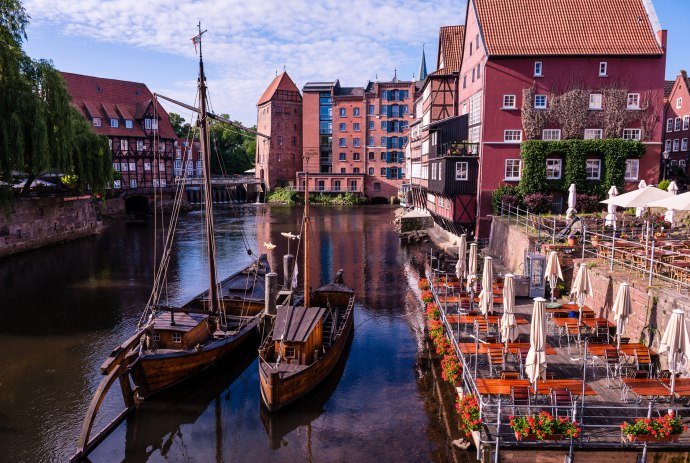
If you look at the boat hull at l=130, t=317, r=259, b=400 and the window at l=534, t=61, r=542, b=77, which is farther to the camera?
A: the window at l=534, t=61, r=542, b=77

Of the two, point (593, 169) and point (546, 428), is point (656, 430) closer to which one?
point (546, 428)

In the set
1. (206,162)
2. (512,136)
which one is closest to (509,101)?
(512,136)

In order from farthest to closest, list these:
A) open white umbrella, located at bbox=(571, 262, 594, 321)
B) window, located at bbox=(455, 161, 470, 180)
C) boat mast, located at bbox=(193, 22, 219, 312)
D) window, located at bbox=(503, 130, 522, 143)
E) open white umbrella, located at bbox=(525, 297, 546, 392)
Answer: window, located at bbox=(455, 161, 470, 180)
window, located at bbox=(503, 130, 522, 143)
boat mast, located at bbox=(193, 22, 219, 312)
open white umbrella, located at bbox=(571, 262, 594, 321)
open white umbrella, located at bbox=(525, 297, 546, 392)

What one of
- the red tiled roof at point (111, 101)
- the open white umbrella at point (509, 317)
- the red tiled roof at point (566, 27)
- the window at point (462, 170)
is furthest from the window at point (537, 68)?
the red tiled roof at point (111, 101)

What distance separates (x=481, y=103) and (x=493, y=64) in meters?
2.54

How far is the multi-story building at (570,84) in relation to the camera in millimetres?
34188

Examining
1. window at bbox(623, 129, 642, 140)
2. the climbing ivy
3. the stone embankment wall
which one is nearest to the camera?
the climbing ivy

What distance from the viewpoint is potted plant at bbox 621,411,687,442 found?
34.6 ft

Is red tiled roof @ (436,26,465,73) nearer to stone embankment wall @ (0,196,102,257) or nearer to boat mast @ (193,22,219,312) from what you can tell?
boat mast @ (193,22,219,312)

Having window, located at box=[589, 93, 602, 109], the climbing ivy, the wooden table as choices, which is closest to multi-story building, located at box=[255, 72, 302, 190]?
the climbing ivy

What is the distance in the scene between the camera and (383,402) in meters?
15.9

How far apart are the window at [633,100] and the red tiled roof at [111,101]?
55805 millimetres

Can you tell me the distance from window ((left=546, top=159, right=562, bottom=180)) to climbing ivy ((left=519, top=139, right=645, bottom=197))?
0.96ft

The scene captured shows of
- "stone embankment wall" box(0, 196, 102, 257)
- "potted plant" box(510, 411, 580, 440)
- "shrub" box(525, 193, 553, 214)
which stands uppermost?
"shrub" box(525, 193, 553, 214)
